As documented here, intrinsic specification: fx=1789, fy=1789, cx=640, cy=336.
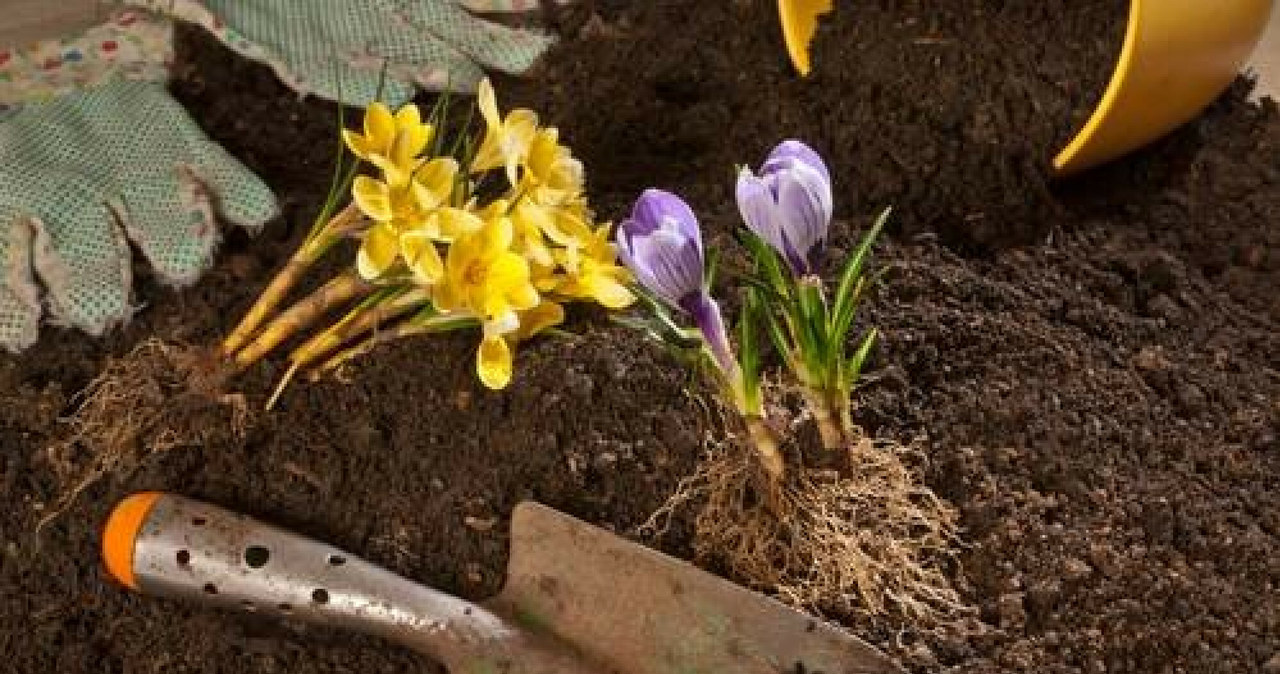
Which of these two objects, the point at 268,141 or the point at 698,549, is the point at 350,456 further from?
the point at 268,141

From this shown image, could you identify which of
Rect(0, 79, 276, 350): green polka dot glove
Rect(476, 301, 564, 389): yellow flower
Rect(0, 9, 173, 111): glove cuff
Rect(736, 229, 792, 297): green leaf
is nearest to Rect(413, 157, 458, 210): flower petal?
Rect(476, 301, 564, 389): yellow flower

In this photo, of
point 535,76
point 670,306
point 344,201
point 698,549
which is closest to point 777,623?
point 698,549

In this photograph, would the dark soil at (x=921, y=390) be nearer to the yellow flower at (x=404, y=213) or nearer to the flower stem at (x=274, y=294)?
the flower stem at (x=274, y=294)

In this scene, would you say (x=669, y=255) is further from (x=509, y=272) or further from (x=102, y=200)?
(x=102, y=200)

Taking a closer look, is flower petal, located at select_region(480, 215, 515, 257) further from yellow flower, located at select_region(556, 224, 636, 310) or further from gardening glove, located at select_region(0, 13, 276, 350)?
gardening glove, located at select_region(0, 13, 276, 350)

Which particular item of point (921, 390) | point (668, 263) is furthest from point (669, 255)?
point (921, 390)
